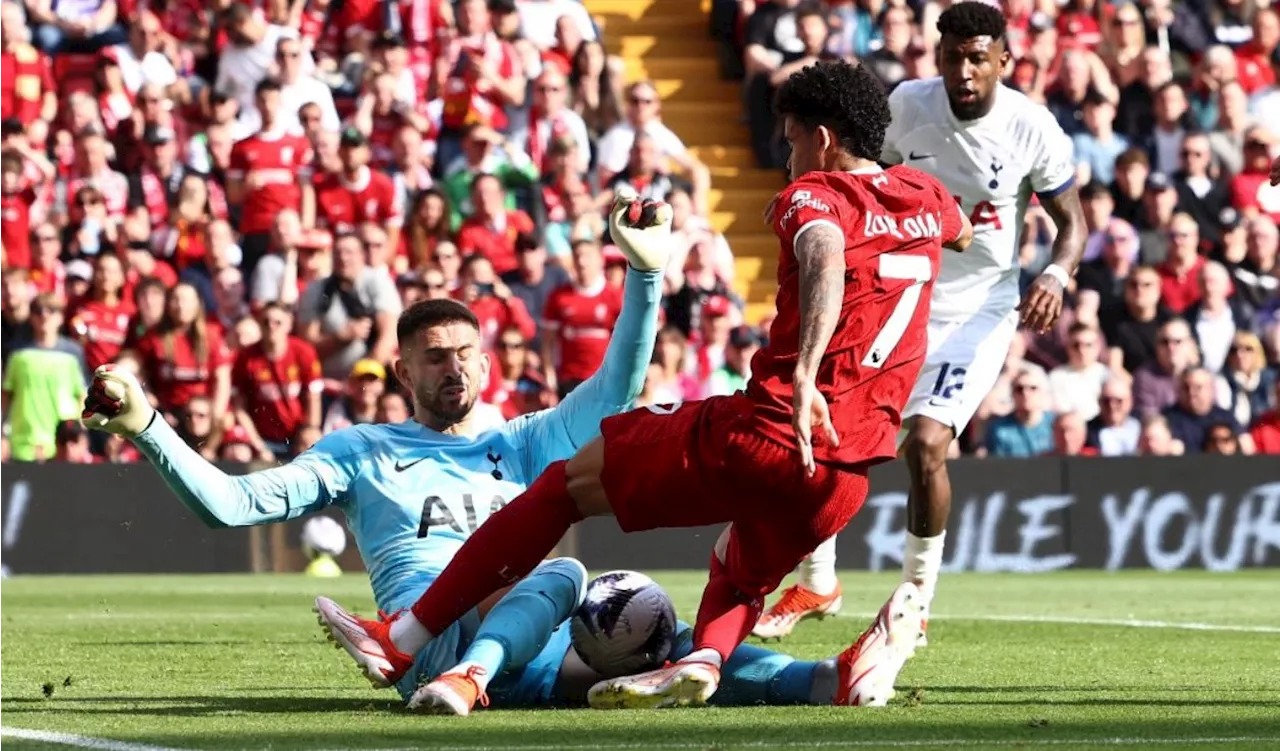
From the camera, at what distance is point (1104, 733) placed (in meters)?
6.15

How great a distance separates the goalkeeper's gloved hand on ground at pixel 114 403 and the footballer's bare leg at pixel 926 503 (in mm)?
4004

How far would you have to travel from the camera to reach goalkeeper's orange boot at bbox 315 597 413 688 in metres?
6.63

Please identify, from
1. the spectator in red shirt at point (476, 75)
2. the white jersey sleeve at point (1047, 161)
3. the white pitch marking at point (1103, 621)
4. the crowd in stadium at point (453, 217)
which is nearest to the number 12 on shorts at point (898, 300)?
the white jersey sleeve at point (1047, 161)

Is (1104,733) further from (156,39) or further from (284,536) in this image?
(156,39)

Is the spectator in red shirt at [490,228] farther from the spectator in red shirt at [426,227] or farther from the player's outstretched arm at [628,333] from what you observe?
the player's outstretched arm at [628,333]

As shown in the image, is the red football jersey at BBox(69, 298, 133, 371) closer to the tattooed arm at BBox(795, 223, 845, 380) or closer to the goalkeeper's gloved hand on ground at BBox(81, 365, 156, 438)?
the goalkeeper's gloved hand on ground at BBox(81, 365, 156, 438)

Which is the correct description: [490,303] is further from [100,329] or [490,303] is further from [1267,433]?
[1267,433]

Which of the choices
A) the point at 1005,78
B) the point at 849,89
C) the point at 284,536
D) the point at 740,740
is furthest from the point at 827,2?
the point at 740,740

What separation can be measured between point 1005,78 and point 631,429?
13.8 metres

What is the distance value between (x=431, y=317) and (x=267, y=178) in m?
10.4

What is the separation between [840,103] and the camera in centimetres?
676

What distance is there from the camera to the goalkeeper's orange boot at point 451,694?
20.9ft

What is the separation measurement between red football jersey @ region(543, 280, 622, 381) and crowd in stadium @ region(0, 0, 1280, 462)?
0.07 ft

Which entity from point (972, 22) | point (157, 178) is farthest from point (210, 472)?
point (157, 178)
